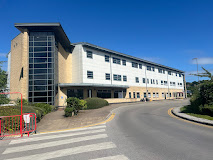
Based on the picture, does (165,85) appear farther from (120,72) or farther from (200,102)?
(200,102)

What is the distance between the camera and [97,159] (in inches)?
184

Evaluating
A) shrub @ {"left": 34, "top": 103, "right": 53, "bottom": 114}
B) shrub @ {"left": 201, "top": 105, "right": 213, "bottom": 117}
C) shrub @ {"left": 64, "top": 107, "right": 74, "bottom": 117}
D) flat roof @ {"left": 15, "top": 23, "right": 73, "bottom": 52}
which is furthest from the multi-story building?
shrub @ {"left": 201, "top": 105, "right": 213, "bottom": 117}

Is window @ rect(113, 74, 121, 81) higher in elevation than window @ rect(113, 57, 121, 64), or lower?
lower

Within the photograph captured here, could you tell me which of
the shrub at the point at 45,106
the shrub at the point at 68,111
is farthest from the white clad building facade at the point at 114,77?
the shrub at the point at 68,111

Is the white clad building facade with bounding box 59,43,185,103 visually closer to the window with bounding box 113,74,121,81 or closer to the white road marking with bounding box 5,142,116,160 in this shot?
the window with bounding box 113,74,121,81

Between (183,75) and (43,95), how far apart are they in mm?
56939

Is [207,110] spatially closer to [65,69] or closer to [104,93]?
[104,93]

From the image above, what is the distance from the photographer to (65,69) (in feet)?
89.5

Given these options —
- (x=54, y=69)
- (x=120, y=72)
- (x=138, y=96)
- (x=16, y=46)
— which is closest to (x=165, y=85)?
(x=138, y=96)

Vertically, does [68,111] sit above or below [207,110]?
below

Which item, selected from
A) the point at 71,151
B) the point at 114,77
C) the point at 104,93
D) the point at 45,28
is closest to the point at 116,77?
the point at 114,77

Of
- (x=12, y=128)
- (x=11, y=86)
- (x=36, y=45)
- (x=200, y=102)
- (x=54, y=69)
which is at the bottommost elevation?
(x=12, y=128)

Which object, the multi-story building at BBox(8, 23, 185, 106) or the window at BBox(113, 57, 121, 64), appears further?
the window at BBox(113, 57, 121, 64)

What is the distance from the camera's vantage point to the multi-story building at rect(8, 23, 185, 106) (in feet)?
70.4
